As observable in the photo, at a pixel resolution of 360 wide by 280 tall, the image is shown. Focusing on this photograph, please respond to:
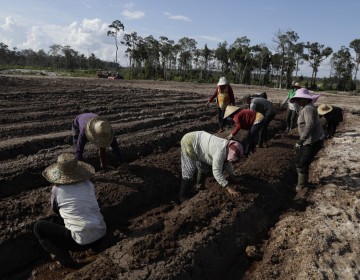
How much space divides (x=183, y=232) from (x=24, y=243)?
1.92 m

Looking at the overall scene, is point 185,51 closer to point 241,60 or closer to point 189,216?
point 241,60

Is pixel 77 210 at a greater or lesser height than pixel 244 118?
lesser

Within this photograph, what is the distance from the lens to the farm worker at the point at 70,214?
362 cm

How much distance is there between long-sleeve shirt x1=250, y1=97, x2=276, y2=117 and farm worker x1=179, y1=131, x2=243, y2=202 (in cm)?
247

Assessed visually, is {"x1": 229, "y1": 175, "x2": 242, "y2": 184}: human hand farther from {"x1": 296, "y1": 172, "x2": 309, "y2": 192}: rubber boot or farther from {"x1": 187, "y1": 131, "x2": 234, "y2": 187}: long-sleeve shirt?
{"x1": 296, "y1": 172, "x2": 309, "y2": 192}: rubber boot

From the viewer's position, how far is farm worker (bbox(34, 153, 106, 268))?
3621 millimetres

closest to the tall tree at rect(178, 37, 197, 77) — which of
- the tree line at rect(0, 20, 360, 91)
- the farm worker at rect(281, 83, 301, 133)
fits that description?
the tree line at rect(0, 20, 360, 91)

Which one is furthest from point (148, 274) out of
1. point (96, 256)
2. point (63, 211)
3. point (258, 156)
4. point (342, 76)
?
point (342, 76)

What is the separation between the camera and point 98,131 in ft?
16.9

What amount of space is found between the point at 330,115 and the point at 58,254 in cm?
763

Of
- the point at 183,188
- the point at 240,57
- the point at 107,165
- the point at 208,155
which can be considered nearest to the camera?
the point at 208,155

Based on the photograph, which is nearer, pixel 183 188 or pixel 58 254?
pixel 58 254

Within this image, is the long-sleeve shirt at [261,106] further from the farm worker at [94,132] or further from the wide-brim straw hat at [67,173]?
the wide-brim straw hat at [67,173]

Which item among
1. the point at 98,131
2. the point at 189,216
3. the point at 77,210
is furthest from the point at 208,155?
the point at 77,210
